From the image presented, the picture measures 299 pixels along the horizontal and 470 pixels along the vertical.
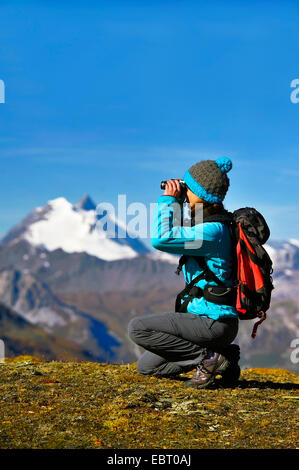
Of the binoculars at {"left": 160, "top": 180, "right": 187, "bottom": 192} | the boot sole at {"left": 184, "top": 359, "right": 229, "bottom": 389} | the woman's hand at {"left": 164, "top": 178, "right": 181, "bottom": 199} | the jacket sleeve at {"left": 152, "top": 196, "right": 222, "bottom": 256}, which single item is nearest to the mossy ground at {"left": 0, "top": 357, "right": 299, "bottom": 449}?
the boot sole at {"left": 184, "top": 359, "right": 229, "bottom": 389}

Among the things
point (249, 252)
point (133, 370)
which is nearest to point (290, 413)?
point (249, 252)

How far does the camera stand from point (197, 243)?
8961 mm

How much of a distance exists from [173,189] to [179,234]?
872 millimetres

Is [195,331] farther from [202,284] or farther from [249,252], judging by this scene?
[249,252]

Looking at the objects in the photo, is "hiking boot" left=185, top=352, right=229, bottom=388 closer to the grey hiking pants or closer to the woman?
the woman

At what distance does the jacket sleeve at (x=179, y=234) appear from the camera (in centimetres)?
891

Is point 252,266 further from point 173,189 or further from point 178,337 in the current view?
point 178,337

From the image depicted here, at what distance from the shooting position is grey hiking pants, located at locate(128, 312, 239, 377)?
31.7 ft

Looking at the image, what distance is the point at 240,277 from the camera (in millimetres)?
9141

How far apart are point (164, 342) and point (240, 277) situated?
209 centimetres

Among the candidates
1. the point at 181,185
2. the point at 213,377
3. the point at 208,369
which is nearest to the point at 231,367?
the point at 213,377

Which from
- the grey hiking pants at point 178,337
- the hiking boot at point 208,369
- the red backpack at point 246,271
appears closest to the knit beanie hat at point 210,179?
the red backpack at point 246,271

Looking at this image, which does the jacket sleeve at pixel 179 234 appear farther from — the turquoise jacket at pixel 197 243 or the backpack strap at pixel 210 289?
the backpack strap at pixel 210 289
